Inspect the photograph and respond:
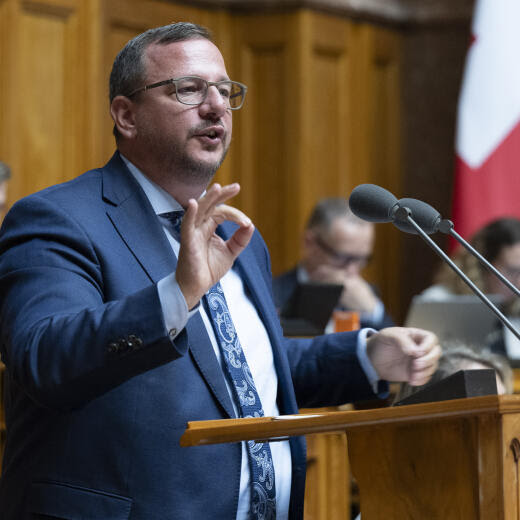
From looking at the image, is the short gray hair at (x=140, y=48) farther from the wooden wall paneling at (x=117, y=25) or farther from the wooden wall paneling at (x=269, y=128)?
the wooden wall paneling at (x=269, y=128)

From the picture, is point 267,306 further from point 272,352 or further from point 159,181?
point 159,181

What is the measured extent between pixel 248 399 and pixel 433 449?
0.46 m

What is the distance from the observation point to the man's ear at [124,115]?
2.13m

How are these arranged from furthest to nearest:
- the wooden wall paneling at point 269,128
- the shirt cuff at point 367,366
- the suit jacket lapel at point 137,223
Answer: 1. the wooden wall paneling at point 269,128
2. the shirt cuff at point 367,366
3. the suit jacket lapel at point 137,223

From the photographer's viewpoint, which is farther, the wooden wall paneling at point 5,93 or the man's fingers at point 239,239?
the wooden wall paneling at point 5,93

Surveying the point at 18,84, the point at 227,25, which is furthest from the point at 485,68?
the point at 18,84

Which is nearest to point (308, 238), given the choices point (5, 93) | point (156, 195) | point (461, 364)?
point (5, 93)

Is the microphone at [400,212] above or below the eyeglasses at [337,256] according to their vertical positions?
above

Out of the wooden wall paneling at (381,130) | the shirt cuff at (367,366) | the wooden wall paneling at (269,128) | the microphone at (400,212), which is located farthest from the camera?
the wooden wall paneling at (381,130)

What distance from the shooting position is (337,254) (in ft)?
17.0

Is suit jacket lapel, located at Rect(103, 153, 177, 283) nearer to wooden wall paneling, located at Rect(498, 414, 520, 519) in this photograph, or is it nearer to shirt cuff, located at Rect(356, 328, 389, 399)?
shirt cuff, located at Rect(356, 328, 389, 399)

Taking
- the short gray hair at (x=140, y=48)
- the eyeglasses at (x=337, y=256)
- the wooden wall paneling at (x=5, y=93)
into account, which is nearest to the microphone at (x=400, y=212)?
the short gray hair at (x=140, y=48)

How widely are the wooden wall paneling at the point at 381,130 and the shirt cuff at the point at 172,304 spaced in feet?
17.3

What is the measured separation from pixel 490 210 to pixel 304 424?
4.99 metres
